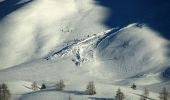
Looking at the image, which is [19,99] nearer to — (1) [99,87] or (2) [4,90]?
(2) [4,90]

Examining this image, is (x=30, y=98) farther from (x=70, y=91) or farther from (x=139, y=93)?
(x=139, y=93)

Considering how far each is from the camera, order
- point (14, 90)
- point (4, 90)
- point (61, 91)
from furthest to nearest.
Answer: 1. point (14, 90)
2. point (61, 91)
3. point (4, 90)

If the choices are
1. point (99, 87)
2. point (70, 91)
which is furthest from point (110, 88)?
point (70, 91)

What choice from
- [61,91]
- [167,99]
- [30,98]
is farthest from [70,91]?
[167,99]

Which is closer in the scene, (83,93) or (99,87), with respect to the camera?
(83,93)

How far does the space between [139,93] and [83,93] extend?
18.7 meters

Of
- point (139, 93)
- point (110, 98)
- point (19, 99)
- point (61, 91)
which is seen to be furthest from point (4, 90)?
point (139, 93)

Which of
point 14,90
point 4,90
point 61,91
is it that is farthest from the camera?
point 14,90

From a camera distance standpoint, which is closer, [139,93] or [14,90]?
[139,93]

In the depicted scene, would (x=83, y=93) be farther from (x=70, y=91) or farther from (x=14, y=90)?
(x=14, y=90)

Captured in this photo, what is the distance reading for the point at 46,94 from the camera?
16488cm

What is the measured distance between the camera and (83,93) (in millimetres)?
164875

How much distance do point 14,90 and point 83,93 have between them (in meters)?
28.6

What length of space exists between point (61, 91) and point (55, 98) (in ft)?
28.7
